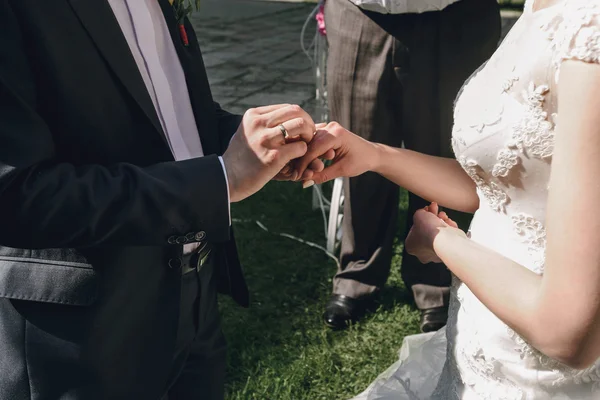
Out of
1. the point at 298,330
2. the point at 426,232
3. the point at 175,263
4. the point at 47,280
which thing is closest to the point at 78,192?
the point at 47,280

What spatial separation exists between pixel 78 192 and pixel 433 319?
8.50ft

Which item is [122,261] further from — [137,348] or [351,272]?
[351,272]

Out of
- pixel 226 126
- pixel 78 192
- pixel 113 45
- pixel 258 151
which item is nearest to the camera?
pixel 78 192

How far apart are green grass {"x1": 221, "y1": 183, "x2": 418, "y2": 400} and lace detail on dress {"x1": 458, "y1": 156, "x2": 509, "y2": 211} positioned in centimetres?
173

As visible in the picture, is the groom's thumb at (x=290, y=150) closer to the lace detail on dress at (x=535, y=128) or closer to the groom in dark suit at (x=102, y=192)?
the groom in dark suit at (x=102, y=192)

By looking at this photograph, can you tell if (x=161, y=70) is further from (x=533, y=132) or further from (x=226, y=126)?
(x=533, y=132)

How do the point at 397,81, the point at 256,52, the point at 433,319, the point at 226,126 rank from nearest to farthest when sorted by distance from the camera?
the point at 226,126 < the point at 397,81 < the point at 433,319 < the point at 256,52

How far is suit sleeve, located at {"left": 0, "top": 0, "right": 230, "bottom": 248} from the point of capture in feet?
4.46

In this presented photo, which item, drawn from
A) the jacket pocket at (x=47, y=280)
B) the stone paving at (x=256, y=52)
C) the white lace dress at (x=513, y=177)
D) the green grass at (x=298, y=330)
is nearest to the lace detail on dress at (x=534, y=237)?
the white lace dress at (x=513, y=177)

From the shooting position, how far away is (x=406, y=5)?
3.20 metres

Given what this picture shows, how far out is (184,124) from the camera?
1919mm

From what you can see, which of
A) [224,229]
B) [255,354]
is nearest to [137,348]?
[224,229]

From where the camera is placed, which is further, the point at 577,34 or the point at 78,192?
the point at 78,192

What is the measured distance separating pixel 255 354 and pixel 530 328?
225 cm
